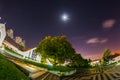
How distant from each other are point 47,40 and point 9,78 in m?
48.2

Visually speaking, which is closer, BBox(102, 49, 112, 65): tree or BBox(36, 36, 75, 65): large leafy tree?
BBox(36, 36, 75, 65): large leafy tree

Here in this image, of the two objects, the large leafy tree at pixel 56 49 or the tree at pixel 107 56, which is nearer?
the large leafy tree at pixel 56 49

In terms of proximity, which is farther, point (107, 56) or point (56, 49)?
point (107, 56)

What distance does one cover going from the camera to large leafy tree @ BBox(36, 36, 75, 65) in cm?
5431

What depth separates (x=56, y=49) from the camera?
179ft

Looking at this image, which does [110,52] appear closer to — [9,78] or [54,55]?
[54,55]

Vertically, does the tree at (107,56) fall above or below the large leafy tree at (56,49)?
above

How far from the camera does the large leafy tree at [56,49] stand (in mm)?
54312

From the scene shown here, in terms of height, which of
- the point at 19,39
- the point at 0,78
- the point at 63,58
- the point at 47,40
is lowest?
the point at 0,78

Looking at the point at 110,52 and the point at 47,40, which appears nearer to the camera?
the point at 47,40

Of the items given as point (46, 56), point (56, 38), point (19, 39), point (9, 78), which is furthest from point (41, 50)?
point (19, 39)

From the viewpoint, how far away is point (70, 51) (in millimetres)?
56469

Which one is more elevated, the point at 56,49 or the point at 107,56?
the point at 107,56

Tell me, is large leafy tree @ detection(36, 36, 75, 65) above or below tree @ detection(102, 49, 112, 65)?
below
